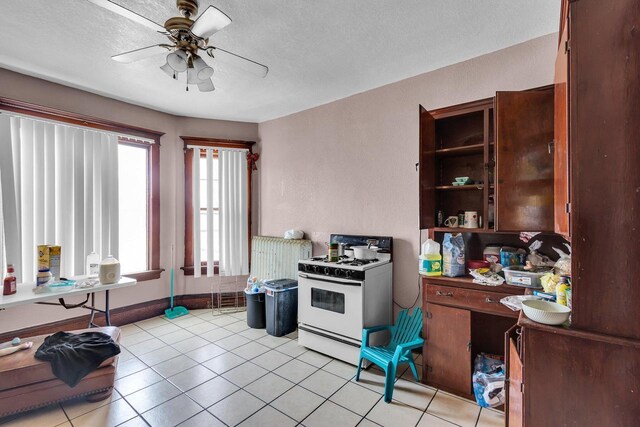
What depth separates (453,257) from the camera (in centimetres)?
226

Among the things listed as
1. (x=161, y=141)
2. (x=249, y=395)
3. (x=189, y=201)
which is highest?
(x=161, y=141)

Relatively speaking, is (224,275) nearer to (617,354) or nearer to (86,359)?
(86,359)

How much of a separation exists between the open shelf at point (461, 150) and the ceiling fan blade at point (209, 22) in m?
1.86

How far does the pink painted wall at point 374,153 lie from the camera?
2.43m

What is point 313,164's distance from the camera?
3.70 metres

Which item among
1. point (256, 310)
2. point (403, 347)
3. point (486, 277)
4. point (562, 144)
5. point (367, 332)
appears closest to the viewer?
point (562, 144)

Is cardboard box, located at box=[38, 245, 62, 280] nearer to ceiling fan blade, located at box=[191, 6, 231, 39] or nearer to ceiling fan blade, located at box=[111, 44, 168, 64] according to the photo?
ceiling fan blade, located at box=[111, 44, 168, 64]

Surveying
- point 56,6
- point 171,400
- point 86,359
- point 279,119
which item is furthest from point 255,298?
point 56,6

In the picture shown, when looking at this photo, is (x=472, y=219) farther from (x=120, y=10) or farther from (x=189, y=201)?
(x=189, y=201)

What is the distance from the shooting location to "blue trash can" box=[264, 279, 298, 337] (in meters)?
3.22

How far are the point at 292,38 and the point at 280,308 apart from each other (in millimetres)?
2685

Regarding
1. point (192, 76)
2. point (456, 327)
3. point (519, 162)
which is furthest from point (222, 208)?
point (519, 162)

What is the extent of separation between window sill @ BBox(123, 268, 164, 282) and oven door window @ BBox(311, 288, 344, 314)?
2.33 m

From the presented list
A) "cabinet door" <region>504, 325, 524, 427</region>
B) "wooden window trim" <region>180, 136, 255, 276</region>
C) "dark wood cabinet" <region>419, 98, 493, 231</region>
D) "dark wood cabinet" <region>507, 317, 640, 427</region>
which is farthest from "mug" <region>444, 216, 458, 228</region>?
"wooden window trim" <region>180, 136, 255, 276</region>
